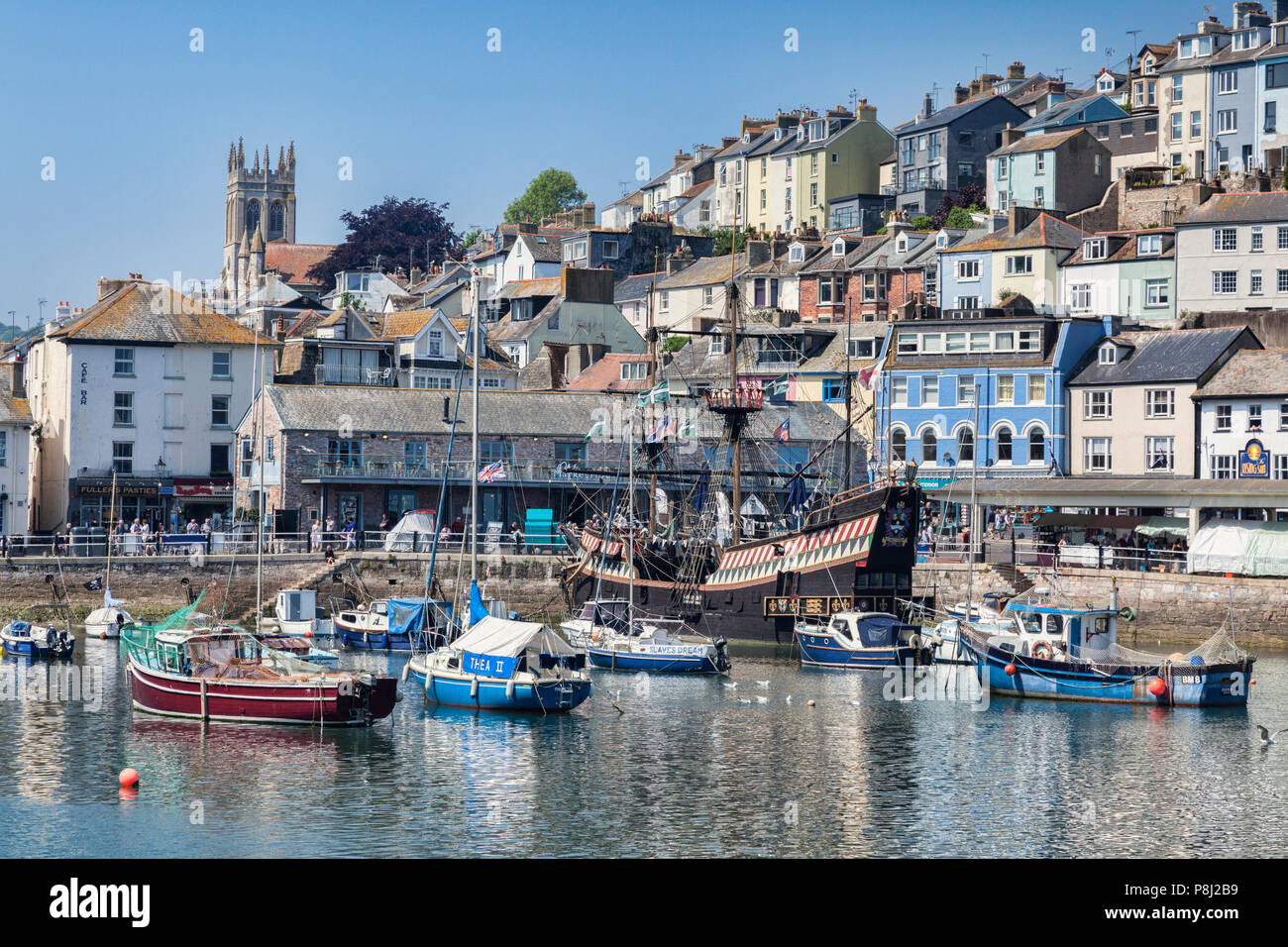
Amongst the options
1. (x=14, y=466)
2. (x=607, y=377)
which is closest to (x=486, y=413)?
(x=607, y=377)

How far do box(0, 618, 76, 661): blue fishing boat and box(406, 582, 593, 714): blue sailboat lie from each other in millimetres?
16806

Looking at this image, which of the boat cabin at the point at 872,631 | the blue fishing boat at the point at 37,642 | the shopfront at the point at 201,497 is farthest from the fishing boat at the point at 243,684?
the shopfront at the point at 201,497

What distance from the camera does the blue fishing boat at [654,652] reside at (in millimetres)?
51344

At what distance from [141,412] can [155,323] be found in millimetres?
4723

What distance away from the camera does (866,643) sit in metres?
53.4

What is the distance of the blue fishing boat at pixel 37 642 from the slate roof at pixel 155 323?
25.6 m

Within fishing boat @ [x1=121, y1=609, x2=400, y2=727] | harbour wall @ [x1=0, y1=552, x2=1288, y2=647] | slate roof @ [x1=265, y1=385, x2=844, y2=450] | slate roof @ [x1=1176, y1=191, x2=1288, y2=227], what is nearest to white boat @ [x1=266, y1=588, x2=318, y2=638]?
harbour wall @ [x1=0, y1=552, x2=1288, y2=647]

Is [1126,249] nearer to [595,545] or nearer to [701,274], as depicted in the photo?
[701,274]

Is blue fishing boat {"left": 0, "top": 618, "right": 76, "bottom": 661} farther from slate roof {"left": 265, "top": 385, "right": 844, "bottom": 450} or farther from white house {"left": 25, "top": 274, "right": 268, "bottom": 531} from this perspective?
white house {"left": 25, "top": 274, "right": 268, "bottom": 531}

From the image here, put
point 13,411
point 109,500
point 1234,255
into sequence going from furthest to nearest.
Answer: point 1234,255 → point 109,500 → point 13,411
